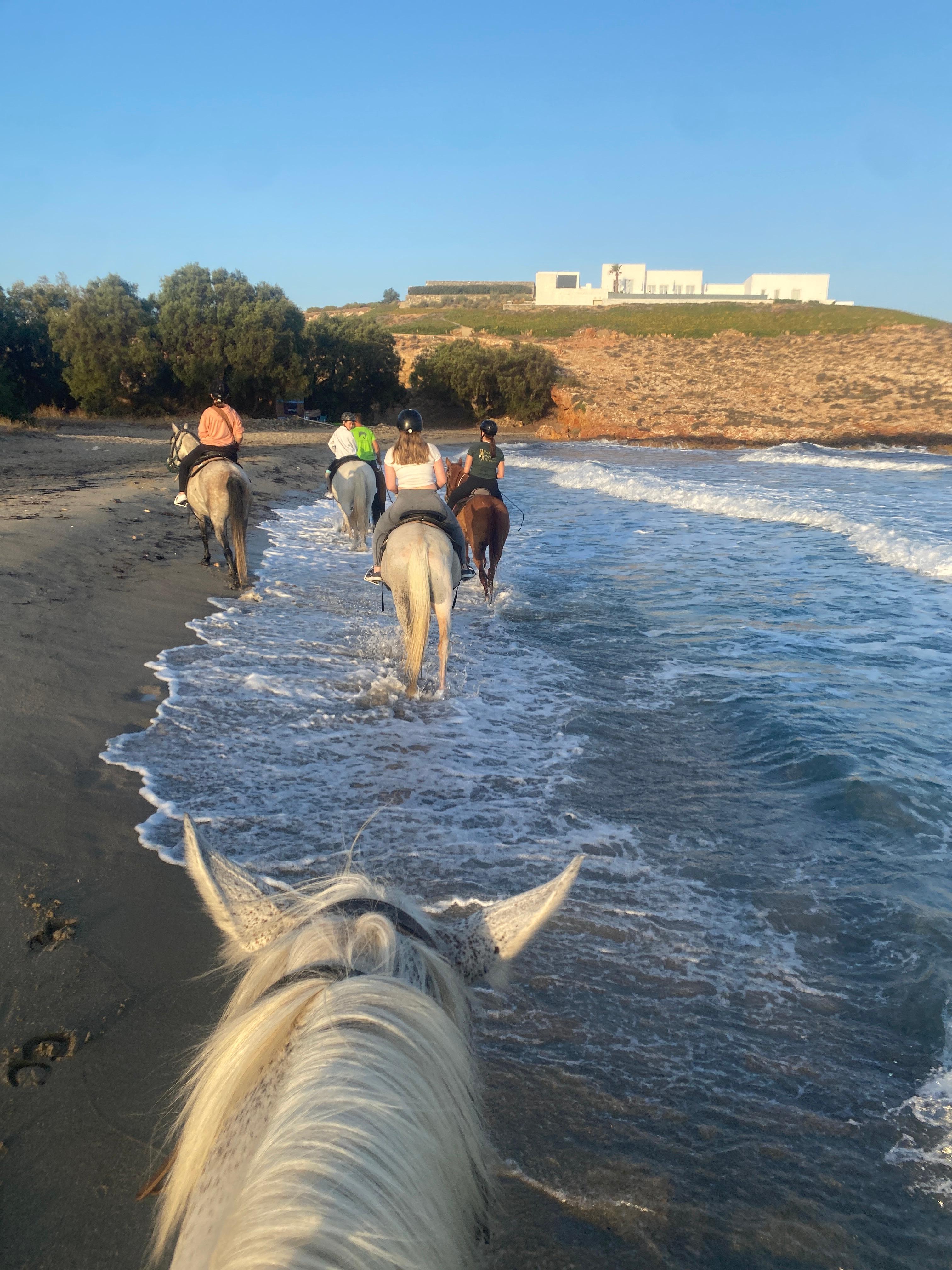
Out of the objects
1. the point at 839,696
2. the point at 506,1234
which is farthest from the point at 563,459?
the point at 506,1234

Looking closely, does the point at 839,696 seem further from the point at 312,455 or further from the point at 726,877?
the point at 312,455

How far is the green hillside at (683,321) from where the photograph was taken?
184 ft

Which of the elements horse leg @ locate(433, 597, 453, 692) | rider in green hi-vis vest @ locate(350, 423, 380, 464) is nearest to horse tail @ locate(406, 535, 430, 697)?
horse leg @ locate(433, 597, 453, 692)

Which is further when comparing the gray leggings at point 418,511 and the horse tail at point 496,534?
the horse tail at point 496,534

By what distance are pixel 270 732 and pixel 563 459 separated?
93.5 ft

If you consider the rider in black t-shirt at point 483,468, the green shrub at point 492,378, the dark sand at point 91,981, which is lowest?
the dark sand at point 91,981

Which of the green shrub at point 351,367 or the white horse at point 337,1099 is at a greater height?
the green shrub at point 351,367

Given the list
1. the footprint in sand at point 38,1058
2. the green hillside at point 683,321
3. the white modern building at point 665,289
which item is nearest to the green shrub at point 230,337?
the green hillside at point 683,321

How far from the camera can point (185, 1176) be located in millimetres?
1258

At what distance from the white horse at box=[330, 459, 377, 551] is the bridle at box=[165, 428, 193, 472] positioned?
9.55ft

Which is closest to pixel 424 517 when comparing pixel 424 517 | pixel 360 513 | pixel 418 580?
pixel 424 517

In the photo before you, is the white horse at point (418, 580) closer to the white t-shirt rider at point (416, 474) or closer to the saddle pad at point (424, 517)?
the saddle pad at point (424, 517)

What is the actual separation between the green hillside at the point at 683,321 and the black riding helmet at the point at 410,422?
179 feet

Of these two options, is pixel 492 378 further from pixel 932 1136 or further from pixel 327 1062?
pixel 327 1062
